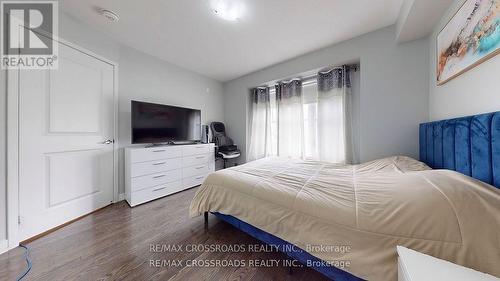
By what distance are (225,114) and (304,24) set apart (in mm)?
2810

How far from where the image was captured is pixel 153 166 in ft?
8.35

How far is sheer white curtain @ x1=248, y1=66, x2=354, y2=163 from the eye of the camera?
273 cm

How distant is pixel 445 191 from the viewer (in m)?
0.81

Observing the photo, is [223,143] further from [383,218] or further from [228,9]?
[383,218]

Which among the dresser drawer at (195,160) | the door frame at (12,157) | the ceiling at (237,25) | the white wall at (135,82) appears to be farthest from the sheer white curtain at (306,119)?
the door frame at (12,157)

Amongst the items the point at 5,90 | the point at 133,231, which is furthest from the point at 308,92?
the point at 5,90

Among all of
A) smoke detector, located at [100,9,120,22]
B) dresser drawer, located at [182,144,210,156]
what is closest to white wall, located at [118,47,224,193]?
smoke detector, located at [100,9,120,22]

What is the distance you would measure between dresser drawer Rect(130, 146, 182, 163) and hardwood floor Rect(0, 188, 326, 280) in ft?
2.47

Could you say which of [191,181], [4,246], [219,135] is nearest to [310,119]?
→ [219,135]

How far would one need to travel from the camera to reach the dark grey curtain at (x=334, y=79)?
2.68 metres

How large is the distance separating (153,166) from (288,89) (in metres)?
2.85

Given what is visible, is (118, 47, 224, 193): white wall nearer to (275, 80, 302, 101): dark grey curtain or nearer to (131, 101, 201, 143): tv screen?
(131, 101, 201, 143): tv screen

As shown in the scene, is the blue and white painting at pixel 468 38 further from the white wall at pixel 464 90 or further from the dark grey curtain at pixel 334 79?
the dark grey curtain at pixel 334 79

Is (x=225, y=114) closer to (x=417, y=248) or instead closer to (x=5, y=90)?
(x=5, y=90)
